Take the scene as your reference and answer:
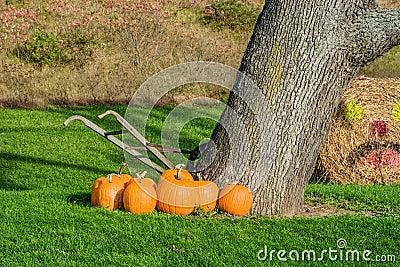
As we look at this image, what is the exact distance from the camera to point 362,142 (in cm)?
827

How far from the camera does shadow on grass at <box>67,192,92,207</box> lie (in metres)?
5.81

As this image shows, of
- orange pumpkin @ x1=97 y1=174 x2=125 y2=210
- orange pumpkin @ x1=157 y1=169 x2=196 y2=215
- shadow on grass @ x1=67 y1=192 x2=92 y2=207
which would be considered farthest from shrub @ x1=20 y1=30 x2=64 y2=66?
orange pumpkin @ x1=157 y1=169 x2=196 y2=215

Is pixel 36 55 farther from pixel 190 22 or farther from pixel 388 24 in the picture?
pixel 388 24

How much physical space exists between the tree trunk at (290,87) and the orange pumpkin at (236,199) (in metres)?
0.11

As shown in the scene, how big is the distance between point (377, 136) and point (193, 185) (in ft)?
12.1

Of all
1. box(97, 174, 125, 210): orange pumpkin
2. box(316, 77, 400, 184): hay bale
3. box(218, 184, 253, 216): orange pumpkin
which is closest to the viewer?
box(218, 184, 253, 216): orange pumpkin

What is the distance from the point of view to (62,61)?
15008 mm

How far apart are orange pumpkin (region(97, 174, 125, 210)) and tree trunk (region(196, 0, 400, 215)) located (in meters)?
0.86

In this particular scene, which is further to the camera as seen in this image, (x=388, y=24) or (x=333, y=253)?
(x=388, y=24)

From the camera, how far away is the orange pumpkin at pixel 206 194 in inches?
211

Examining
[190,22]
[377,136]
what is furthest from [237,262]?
[190,22]

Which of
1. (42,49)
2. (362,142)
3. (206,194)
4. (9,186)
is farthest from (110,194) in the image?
(42,49)
